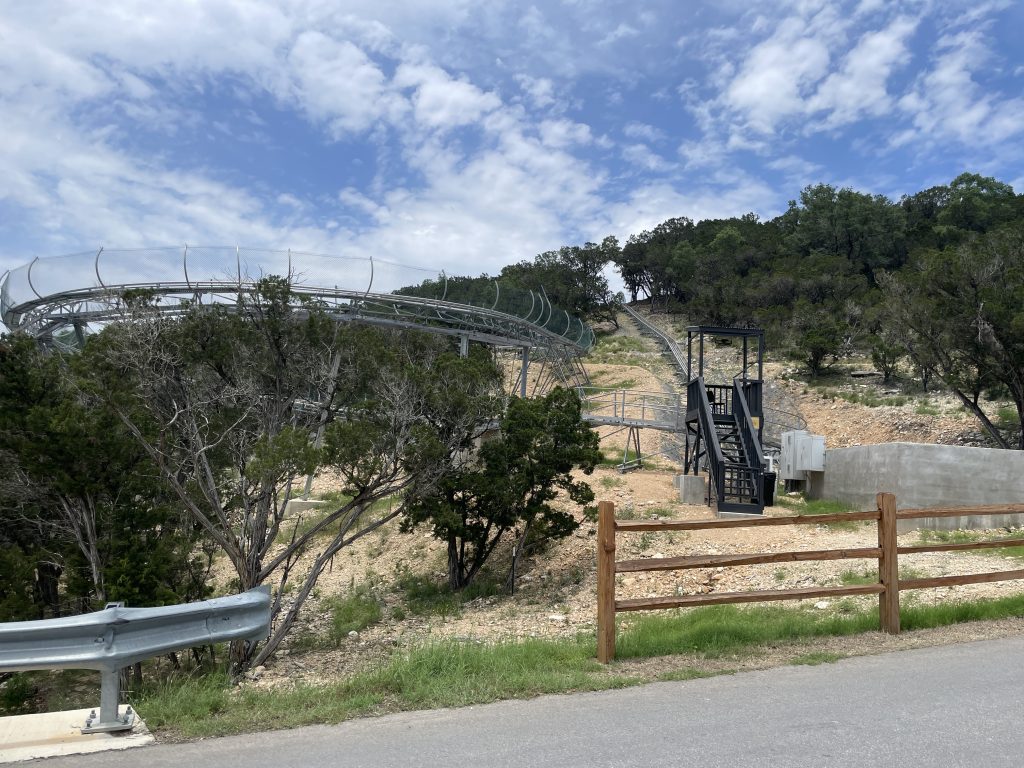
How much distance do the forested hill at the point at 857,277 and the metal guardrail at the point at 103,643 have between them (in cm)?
2428

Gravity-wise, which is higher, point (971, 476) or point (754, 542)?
point (971, 476)

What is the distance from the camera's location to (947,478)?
15.0 metres

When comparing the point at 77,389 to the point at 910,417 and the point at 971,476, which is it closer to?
the point at 971,476

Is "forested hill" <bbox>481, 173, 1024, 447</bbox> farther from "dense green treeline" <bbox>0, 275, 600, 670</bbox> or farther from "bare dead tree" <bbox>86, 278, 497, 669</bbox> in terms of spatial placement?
"bare dead tree" <bbox>86, 278, 497, 669</bbox>

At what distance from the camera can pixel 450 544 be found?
1614cm

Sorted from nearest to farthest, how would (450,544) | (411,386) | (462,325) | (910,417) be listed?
(411,386) < (450,544) < (462,325) < (910,417)

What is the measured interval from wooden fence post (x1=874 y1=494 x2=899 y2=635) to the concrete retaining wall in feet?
27.5

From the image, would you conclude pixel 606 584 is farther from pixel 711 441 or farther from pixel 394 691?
pixel 711 441

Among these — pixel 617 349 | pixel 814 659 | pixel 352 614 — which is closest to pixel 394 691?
pixel 814 659

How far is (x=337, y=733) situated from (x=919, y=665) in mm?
4378

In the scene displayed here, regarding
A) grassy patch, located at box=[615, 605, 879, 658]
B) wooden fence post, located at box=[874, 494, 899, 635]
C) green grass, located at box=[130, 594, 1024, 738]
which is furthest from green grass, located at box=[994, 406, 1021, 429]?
wooden fence post, located at box=[874, 494, 899, 635]

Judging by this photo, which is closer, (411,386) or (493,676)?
(493,676)

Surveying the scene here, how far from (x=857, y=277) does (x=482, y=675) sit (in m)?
52.6

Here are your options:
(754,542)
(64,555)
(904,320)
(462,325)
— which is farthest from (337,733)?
(904,320)
